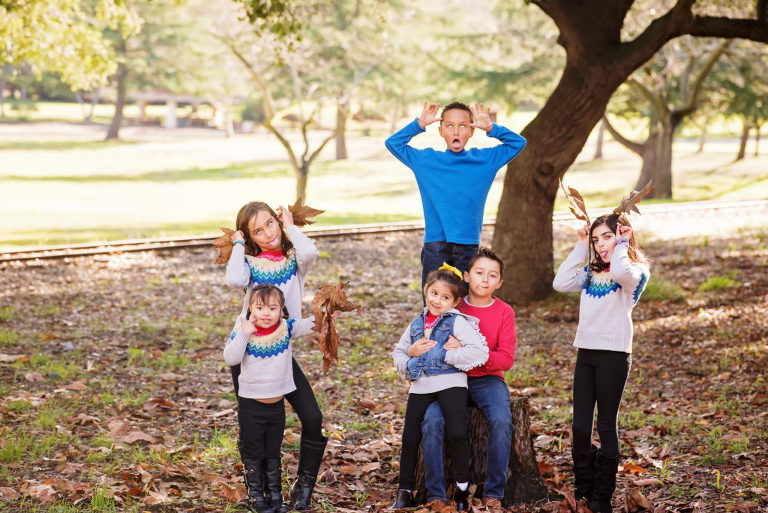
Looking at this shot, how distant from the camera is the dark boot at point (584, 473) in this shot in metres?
4.79

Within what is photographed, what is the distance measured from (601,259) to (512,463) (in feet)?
4.36

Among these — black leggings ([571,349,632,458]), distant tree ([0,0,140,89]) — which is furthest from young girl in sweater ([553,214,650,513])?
distant tree ([0,0,140,89])

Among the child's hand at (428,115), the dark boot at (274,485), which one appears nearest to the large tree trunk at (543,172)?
the child's hand at (428,115)

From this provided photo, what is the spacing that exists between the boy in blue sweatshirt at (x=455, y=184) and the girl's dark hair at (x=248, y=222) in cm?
89

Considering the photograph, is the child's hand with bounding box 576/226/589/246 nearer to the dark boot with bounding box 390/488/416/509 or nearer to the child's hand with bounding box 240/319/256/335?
the dark boot with bounding box 390/488/416/509

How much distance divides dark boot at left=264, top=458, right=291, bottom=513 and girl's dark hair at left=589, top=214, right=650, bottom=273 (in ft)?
7.07

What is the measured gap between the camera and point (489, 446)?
4.54 metres

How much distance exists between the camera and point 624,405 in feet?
22.9

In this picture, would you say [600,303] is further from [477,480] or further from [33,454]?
[33,454]

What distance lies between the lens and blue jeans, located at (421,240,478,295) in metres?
5.05

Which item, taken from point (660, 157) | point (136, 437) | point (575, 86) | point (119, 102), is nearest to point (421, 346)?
point (136, 437)

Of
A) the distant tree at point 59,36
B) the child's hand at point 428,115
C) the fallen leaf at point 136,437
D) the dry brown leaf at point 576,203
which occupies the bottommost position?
the fallen leaf at point 136,437

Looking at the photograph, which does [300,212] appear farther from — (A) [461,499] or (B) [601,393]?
(B) [601,393]

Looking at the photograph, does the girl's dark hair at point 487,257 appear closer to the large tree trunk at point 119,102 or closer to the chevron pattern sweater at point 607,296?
the chevron pattern sweater at point 607,296
